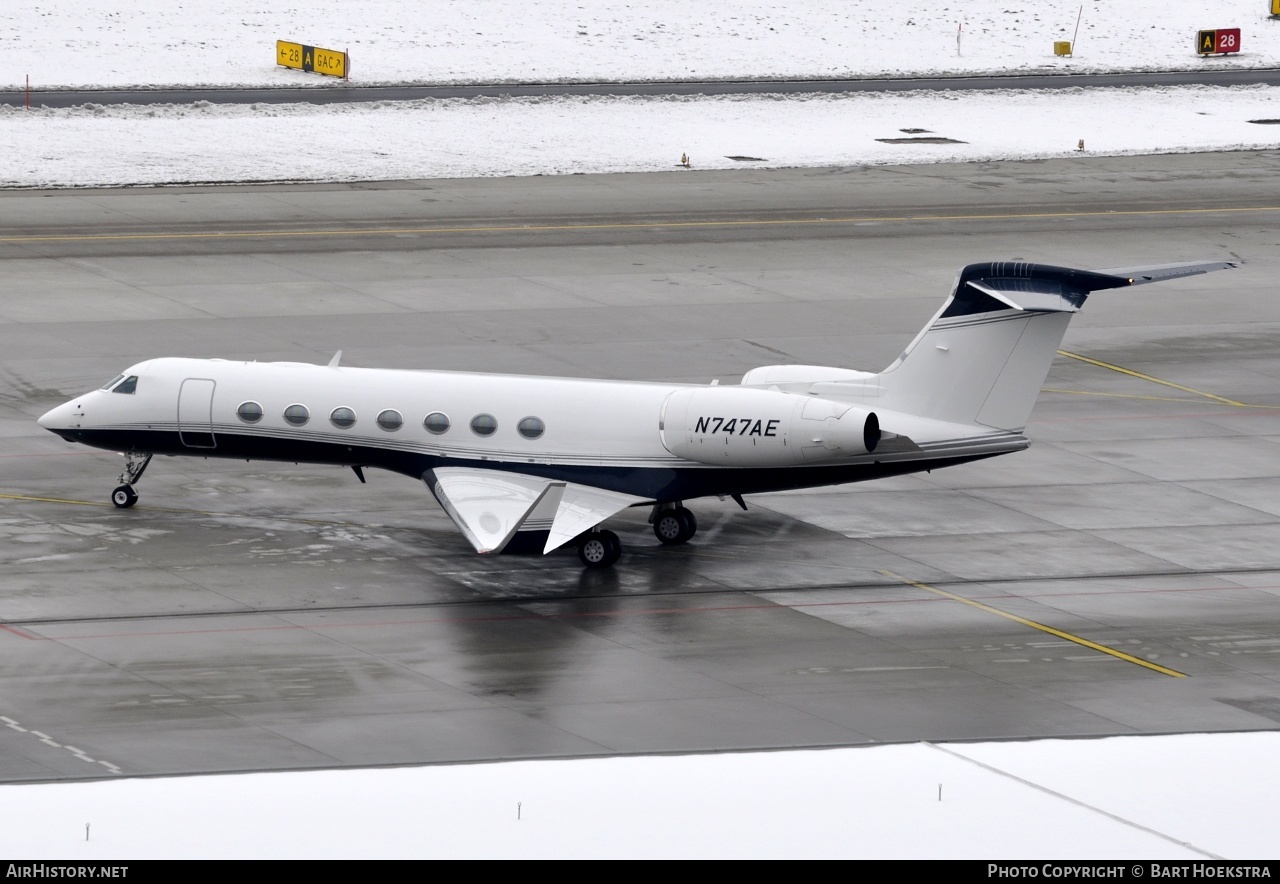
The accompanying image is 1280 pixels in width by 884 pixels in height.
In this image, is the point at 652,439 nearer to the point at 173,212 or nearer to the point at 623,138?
the point at 173,212

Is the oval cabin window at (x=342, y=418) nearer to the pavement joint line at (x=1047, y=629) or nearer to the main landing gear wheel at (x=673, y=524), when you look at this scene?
the main landing gear wheel at (x=673, y=524)

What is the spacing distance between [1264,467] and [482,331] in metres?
20.0

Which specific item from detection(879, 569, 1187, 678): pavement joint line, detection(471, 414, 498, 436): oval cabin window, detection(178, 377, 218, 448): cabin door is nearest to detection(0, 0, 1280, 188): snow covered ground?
detection(178, 377, 218, 448): cabin door

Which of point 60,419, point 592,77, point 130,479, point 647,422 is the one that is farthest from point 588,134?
point 647,422

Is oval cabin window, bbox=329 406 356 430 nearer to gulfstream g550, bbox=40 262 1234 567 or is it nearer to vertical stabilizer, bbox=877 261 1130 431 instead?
gulfstream g550, bbox=40 262 1234 567

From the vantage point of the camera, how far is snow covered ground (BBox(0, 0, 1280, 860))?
18.5m

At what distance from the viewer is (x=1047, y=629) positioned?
30.5 metres

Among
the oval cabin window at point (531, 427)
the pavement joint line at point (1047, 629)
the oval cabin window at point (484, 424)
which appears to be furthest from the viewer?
the oval cabin window at point (484, 424)

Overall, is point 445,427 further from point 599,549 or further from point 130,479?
point 130,479

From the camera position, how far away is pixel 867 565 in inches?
1330

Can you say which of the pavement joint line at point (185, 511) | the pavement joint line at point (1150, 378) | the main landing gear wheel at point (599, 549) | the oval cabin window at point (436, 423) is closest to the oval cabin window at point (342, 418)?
the oval cabin window at point (436, 423)

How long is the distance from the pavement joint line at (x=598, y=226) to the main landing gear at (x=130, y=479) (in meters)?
25.8

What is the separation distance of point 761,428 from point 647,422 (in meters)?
2.13

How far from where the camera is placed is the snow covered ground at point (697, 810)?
1795 centimetres
